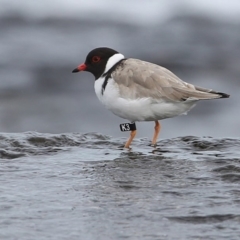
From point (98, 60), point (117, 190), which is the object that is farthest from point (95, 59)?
point (117, 190)

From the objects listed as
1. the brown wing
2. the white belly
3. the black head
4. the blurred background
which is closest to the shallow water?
the white belly

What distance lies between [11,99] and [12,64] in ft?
4.60

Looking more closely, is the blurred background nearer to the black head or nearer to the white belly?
the black head

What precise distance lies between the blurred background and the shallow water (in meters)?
3.69

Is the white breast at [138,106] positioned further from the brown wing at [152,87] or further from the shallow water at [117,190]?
the shallow water at [117,190]

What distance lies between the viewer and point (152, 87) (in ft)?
20.1

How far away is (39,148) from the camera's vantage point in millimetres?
5809

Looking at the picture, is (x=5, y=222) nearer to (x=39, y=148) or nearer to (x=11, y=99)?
(x=39, y=148)

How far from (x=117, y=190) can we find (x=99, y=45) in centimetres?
927

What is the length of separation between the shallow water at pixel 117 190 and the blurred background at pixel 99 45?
3.69m

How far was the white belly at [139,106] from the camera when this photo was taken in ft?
20.0

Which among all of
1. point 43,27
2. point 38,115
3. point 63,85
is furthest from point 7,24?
point 38,115

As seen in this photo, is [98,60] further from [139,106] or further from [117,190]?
[117,190]

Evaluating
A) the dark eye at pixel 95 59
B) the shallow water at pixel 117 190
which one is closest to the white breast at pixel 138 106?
the shallow water at pixel 117 190
